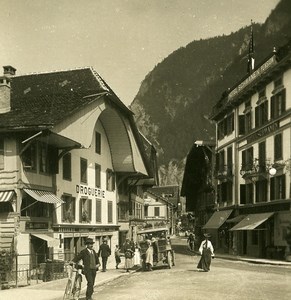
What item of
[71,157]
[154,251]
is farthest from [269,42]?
[154,251]

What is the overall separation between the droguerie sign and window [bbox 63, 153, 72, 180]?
1535 mm

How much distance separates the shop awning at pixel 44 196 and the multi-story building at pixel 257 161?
1386 centimetres

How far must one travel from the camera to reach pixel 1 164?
991 inches

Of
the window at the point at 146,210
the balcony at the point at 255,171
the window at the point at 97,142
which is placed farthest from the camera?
the window at the point at 146,210

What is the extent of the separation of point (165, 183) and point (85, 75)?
4670 inches

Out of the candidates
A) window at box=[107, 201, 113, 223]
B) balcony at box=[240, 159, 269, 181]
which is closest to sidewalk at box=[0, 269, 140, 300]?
window at box=[107, 201, 113, 223]

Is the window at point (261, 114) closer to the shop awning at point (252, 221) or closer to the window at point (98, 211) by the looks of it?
the shop awning at point (252, 221)

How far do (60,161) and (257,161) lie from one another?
14982 millimetres

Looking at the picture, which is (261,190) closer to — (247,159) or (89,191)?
(247,159)

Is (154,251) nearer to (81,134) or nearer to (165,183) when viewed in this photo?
(81,134)

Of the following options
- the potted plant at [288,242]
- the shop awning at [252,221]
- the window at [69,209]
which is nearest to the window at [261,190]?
the shop awning at [252,221]

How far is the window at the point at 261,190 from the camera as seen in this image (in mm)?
37528

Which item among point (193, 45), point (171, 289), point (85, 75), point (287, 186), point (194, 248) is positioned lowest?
point (194, 248)

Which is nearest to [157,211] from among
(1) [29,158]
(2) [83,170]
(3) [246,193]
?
(3) [246,193]
